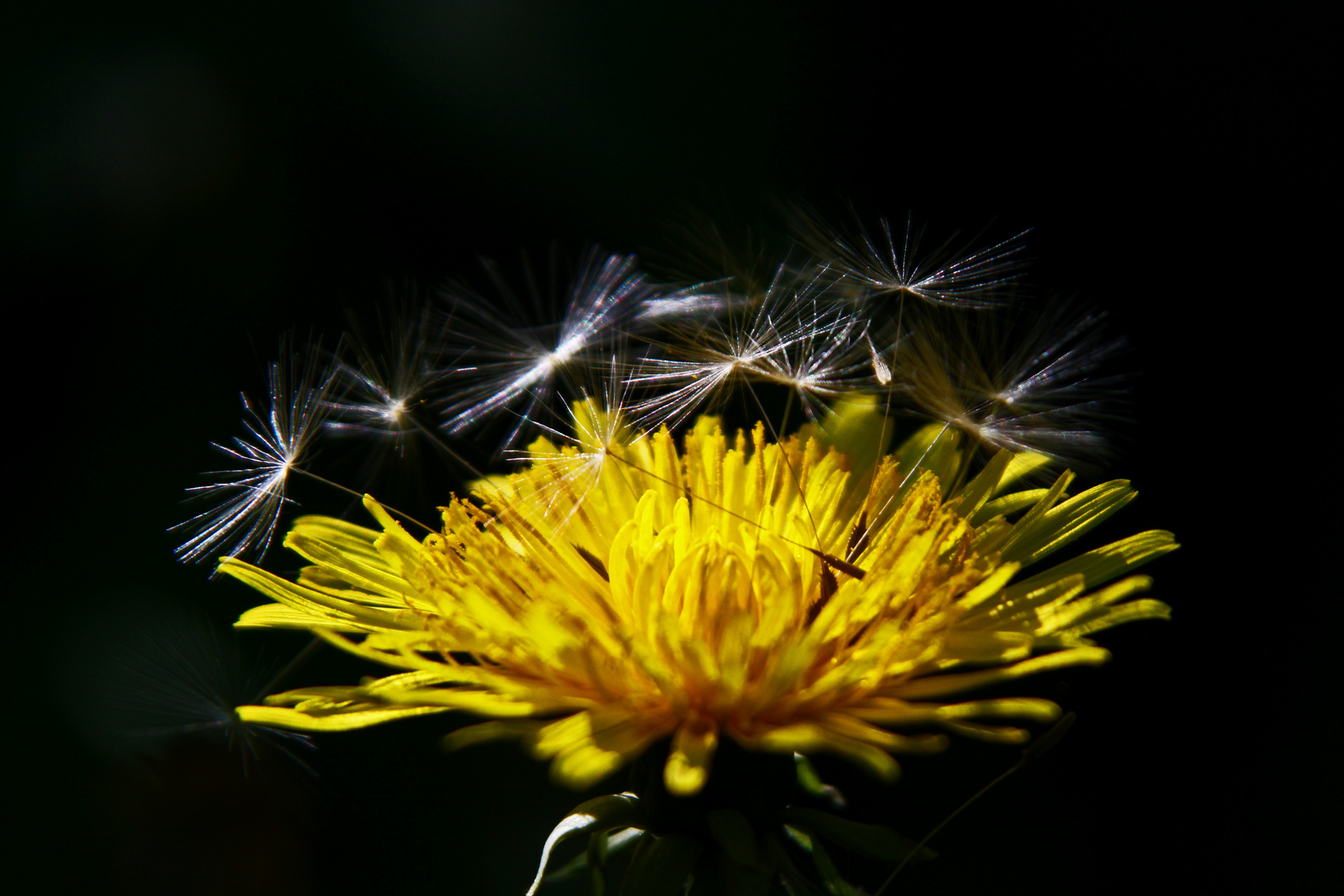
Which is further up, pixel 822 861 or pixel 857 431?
pixel 857 431

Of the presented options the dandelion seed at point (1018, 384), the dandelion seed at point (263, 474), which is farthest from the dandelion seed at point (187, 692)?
the dandelion seed at point (1018, 384)

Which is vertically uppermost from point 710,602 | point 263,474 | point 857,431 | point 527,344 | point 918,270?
point 918,270

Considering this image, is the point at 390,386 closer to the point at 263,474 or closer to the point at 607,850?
the point at 263,474

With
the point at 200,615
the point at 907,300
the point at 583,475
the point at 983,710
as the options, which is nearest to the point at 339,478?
the point at 200,615

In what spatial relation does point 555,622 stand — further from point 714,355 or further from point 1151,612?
point 1151,612

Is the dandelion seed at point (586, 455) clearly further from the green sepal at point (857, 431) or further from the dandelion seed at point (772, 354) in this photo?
the green sepal at point (857, 431)

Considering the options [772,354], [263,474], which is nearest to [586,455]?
[772,354]
